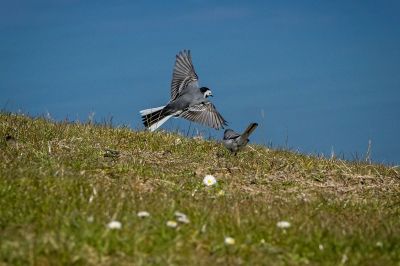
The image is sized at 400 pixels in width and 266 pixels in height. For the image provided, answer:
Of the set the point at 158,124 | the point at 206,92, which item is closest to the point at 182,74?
the point at 206,92

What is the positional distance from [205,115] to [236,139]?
3605 millimetres

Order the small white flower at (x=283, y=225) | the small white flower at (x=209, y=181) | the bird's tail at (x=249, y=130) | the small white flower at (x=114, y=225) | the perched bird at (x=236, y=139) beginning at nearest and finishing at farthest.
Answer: the small white flower at (x=114, y=225), the small white flower at (x=283, y=225), the small white flower at (x=209, y=181), the bird's tail at (x=249, y=130), the perched bird at (x=236, y=139)

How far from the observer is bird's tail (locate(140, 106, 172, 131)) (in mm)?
17531

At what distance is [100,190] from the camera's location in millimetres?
8141

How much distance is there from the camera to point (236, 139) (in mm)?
13812

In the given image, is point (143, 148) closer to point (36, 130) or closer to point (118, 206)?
point (36, 130)

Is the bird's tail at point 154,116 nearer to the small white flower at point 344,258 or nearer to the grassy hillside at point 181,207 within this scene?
the grassy hillside at point 181,207

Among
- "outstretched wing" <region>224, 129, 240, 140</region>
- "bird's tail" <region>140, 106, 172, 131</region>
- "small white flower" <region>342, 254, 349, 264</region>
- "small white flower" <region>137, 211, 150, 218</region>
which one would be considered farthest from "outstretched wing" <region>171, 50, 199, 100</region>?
"small white flower" <region>342, 254, 349, 264</region>

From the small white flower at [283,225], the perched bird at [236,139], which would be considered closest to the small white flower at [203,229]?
the small white flower at [283,225]

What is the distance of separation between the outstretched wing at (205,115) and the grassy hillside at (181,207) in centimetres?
336

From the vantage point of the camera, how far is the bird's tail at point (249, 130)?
1348cm

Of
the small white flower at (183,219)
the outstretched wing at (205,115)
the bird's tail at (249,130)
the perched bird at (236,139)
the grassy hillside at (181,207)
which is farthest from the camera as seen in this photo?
the outstretched wing at (205,115)

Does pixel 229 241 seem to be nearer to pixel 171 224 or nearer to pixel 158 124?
pixel 171 224

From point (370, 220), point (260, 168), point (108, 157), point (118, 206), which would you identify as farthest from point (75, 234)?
point (260, 168)
